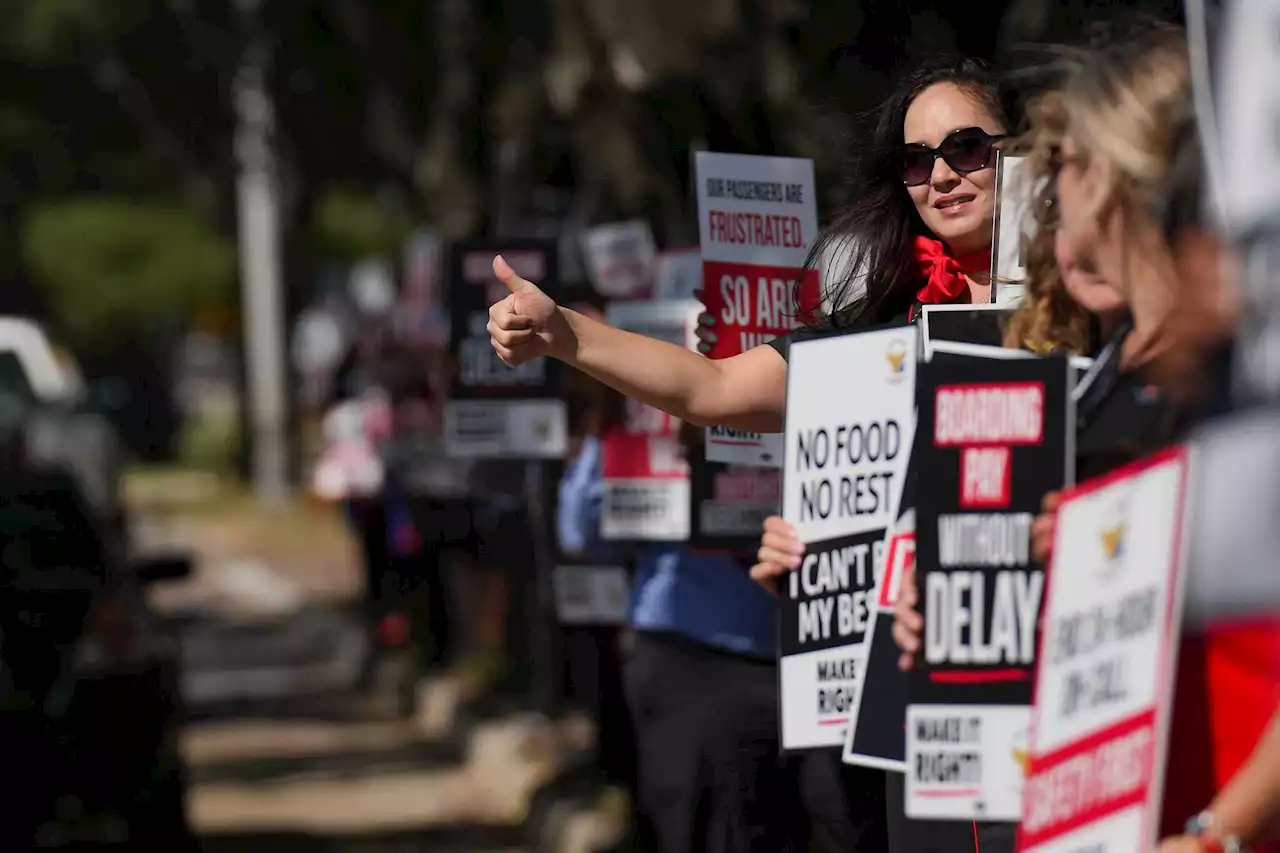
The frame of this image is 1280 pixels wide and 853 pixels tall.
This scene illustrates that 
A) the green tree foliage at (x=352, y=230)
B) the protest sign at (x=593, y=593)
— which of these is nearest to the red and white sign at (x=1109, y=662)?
the protest sign at (x=593, y=593)

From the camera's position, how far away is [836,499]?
4.30 meters

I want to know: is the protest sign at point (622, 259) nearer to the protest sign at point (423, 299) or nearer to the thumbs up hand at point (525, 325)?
the thumbs up hand at point (525, 325)

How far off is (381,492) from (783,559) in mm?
10989

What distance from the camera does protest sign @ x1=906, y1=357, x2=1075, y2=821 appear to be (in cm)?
320

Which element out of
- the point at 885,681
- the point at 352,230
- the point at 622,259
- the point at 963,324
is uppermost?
the point at 352,230

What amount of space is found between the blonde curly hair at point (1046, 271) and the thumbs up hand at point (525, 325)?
33.6 inches

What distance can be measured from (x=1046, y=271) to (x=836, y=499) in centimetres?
104

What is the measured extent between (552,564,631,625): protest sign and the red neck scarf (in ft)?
14.7

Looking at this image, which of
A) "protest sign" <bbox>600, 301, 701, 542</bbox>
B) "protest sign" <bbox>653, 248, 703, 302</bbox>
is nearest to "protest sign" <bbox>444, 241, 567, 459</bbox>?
"protest sign" <bbox>653, 248, 703, 302</bbox>

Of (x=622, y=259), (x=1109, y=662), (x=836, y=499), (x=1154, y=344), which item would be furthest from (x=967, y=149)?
(x=622, y=259)

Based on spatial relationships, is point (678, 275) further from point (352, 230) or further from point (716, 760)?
point (352, 230)

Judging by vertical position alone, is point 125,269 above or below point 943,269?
above

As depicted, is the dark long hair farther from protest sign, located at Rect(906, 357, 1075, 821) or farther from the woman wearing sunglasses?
protest sign, located at Rect(906, 357, 1075, 821)

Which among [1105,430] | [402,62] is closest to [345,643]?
[402,62]
